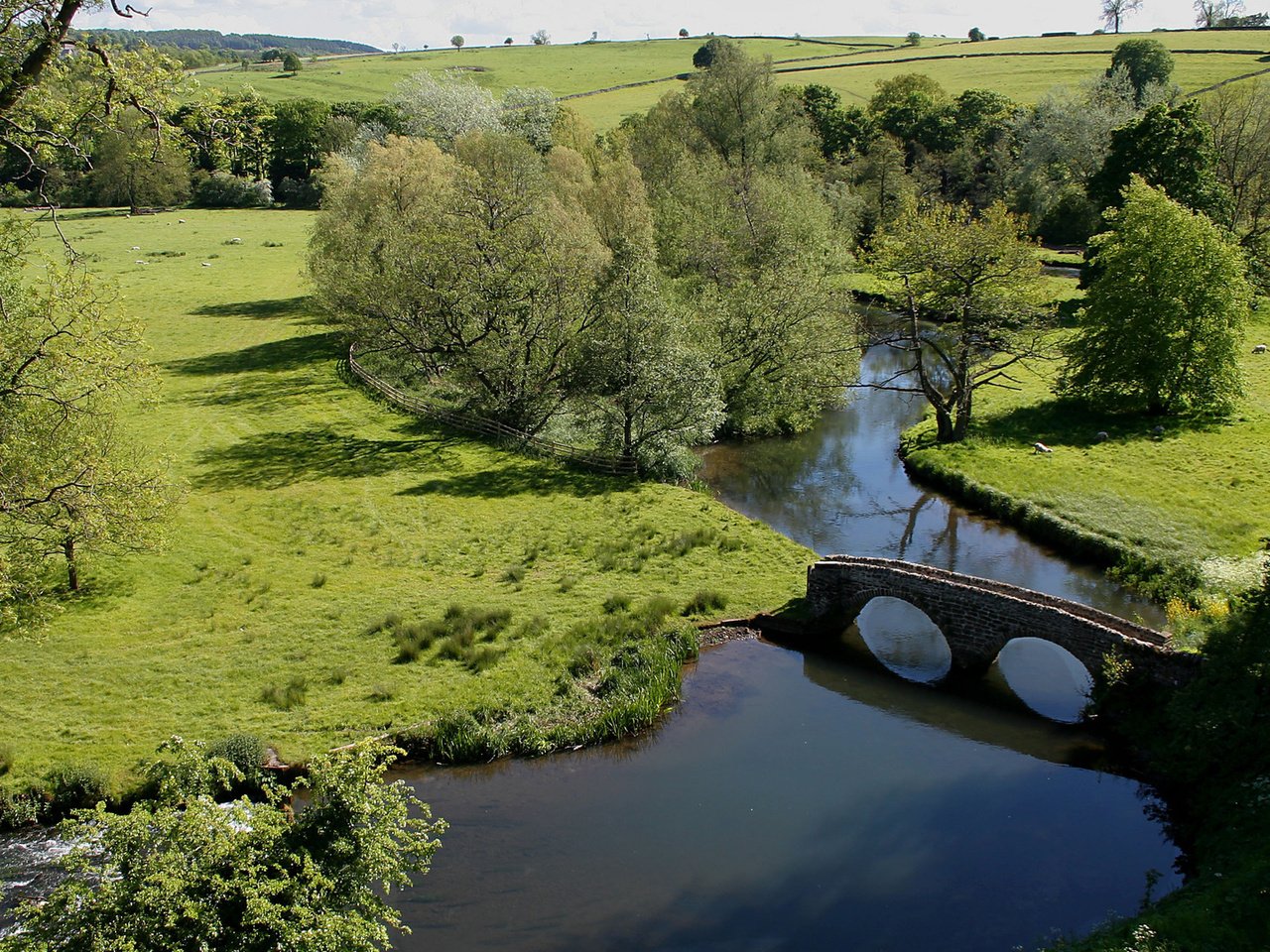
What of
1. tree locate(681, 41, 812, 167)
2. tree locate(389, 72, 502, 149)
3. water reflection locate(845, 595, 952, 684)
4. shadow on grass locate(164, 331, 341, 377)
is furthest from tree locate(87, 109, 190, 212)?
water reflection locate(845, 595, 952, 684)

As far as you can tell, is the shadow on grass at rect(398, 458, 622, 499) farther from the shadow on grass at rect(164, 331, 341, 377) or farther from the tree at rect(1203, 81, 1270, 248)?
the tree at rect(1203, 81, 1270, 248)

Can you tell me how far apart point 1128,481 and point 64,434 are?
3689 cm

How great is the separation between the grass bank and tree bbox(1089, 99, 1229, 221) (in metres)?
14.1

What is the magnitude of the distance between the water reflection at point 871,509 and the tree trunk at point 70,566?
2311 centimetres

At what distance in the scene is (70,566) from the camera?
28.4 meters

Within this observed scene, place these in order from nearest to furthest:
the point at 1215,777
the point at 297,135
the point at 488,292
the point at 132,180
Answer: the point at 1215,777 → the point at 488,292 → the point at 132,180 → the point at 297,135

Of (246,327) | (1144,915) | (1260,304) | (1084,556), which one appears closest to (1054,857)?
(1144,915)

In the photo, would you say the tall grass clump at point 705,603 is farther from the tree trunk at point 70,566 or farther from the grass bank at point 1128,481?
the tree trunk at point 70,566

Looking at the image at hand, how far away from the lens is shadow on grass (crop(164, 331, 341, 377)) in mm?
54031

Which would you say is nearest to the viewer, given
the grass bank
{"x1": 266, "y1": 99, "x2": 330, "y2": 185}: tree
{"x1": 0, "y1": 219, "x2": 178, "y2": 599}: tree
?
{"x1": 0, "y1": 219, "x2": 178, "y2": 599}: tree

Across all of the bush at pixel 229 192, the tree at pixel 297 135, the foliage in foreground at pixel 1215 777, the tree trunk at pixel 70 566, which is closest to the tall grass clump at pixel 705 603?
the foliage in foreground at pixel 1215 777

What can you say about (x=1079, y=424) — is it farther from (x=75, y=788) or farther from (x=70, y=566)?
(x=75, y=788)

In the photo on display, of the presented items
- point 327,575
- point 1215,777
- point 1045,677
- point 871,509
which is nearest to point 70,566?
point 327,575

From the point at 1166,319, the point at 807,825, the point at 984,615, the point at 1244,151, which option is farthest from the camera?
the point at 1244,151
